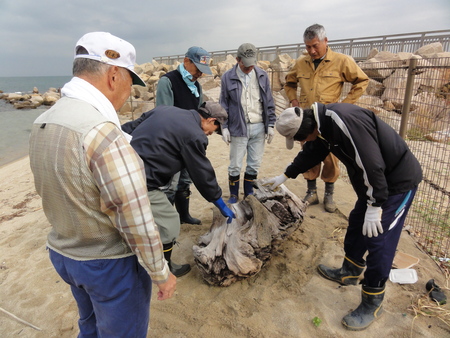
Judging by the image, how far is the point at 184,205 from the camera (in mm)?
3801

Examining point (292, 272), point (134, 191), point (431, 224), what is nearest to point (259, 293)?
point (292, 272)

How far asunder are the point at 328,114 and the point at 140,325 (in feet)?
5.66

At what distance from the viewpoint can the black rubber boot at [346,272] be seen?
2.59 metres

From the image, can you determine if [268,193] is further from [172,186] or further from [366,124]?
[366,124]

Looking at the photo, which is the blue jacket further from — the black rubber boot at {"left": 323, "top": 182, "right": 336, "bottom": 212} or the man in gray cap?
the black rubber boot at {"left": 323, "top": 182, "right": 336, "bottom": 212}

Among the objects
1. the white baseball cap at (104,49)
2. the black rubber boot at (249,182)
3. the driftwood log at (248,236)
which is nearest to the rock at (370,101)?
the black rubber boot at (249,182)

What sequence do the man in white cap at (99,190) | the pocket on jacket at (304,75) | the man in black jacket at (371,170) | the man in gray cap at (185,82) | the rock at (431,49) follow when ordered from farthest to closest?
the rock at (431,49) < the pocket on jacket at (304,75) < the man in gray cap at (185,82) < the man in black jacket at (371,170) < the man in white cap at (99,190)

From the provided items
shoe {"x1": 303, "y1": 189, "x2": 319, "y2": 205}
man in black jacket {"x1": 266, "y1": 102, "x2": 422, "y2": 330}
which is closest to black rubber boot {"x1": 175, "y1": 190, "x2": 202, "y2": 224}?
shoe {"x1": 303, "y1": 189, "x2": 319, "y2": 205}

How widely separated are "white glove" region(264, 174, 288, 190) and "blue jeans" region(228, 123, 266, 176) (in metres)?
0.91

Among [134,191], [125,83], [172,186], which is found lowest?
[172,186]

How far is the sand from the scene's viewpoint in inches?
88.1

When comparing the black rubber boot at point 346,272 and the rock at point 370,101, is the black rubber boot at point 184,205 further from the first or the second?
the rock at point 370,101

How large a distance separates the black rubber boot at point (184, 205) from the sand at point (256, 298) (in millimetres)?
109

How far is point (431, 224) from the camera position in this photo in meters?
3.63
